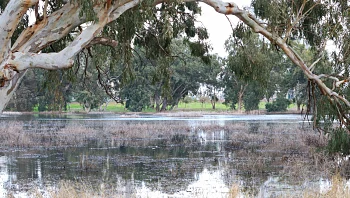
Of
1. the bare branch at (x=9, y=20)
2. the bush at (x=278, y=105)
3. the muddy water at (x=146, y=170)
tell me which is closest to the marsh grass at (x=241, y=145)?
the muddy water at (x=146, y=170)

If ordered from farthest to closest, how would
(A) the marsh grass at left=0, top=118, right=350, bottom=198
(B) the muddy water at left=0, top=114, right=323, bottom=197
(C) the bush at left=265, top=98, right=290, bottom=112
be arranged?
(C) the bush at left=265, top=98, right=290, bottom=112 < (B) the muddy water at left=0, top=114, right=323, bottom=197 < (A) the marsh grass at left=0, top=118, right=350, bottom=198

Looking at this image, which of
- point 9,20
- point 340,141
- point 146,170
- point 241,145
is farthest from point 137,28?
point 241,145

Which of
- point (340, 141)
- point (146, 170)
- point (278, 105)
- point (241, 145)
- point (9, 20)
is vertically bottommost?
point (146, 170)

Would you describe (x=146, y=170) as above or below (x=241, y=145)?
below

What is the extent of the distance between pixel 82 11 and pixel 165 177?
554 cm

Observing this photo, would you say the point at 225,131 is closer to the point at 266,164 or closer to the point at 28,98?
the point at 266,164

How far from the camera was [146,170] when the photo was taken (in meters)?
12.0

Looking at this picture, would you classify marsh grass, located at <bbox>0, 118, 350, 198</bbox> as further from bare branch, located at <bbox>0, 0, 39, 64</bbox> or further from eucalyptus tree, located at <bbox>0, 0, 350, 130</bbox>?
bare branch, located at <bbox>0, 0, 39, 64</bbox>

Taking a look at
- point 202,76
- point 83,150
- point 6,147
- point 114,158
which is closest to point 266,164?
point 114,158

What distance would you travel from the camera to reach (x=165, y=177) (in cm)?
1103

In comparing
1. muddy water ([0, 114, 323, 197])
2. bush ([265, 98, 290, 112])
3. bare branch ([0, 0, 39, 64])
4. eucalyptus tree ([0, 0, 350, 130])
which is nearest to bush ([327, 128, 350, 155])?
muddy water ([0, 114, 323, 197])

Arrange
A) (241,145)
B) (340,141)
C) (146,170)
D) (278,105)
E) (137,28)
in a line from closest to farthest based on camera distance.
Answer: (137,28), (340,141), (146,170), (241,145), (278,105)

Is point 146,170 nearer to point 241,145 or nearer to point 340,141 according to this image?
point 340,141

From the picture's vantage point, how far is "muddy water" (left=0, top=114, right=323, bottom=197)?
9758mm
